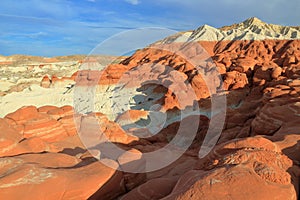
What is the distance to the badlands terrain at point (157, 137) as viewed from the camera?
5477 mm

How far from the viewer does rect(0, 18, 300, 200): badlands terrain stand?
5477 mm

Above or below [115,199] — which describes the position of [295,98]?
above

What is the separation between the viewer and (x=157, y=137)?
1527 centimetres

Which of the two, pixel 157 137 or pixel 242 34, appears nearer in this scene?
pixel 157 137

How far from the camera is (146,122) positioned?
63.4 feet

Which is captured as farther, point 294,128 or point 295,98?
point 295,98

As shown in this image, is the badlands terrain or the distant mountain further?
the distant mountain

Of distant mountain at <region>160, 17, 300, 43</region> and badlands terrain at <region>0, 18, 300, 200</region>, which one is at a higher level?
distant mountain at <region>160, 17, 300, 43</region>

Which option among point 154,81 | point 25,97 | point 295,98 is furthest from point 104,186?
point 154,81

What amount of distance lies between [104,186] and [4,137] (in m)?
4.27

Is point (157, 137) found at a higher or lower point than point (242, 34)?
lower

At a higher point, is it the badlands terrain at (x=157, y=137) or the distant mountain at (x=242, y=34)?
the distant mountain at (x=242, y=34)

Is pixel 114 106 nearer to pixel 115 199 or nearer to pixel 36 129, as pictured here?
pixel 36 129

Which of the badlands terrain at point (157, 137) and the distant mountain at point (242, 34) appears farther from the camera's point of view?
the distant mountain at point (242, 34)
